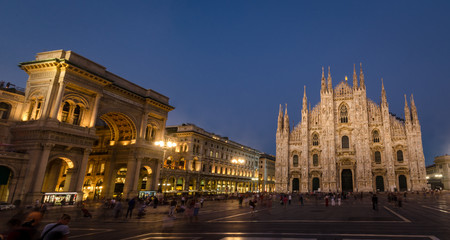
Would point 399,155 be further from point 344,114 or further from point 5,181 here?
point 5,181

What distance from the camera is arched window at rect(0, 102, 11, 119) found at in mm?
26750

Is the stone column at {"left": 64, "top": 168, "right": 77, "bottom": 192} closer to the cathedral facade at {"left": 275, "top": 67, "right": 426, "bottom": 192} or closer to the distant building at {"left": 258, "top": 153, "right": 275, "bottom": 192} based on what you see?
the cathedral facade at {"left": 275, "top": 67, "right": 426, "bottom": 192}

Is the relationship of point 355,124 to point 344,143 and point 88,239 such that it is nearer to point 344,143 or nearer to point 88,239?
point 344,143

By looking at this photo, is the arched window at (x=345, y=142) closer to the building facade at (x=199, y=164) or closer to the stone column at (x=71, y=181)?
the building facade at (x=199, y=164)

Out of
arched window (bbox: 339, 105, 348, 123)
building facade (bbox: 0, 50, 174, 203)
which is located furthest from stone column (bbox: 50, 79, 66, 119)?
arched window (bbox: 339, 105, 348, 123)

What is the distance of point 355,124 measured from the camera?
56.5 metres

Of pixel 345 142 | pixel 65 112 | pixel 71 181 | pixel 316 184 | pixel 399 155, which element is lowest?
pixel 71 181

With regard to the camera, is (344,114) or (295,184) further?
(295,184)

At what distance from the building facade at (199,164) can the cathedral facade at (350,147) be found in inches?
458

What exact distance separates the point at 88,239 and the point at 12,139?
75.9 ft

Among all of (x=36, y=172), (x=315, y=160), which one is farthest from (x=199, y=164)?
(x=36, y=172)

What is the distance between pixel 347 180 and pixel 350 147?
7067 mm

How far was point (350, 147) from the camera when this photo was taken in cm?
5638

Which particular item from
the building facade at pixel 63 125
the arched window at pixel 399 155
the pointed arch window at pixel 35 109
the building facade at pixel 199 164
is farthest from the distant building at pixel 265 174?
the pointed arch window at pixel 35 109
